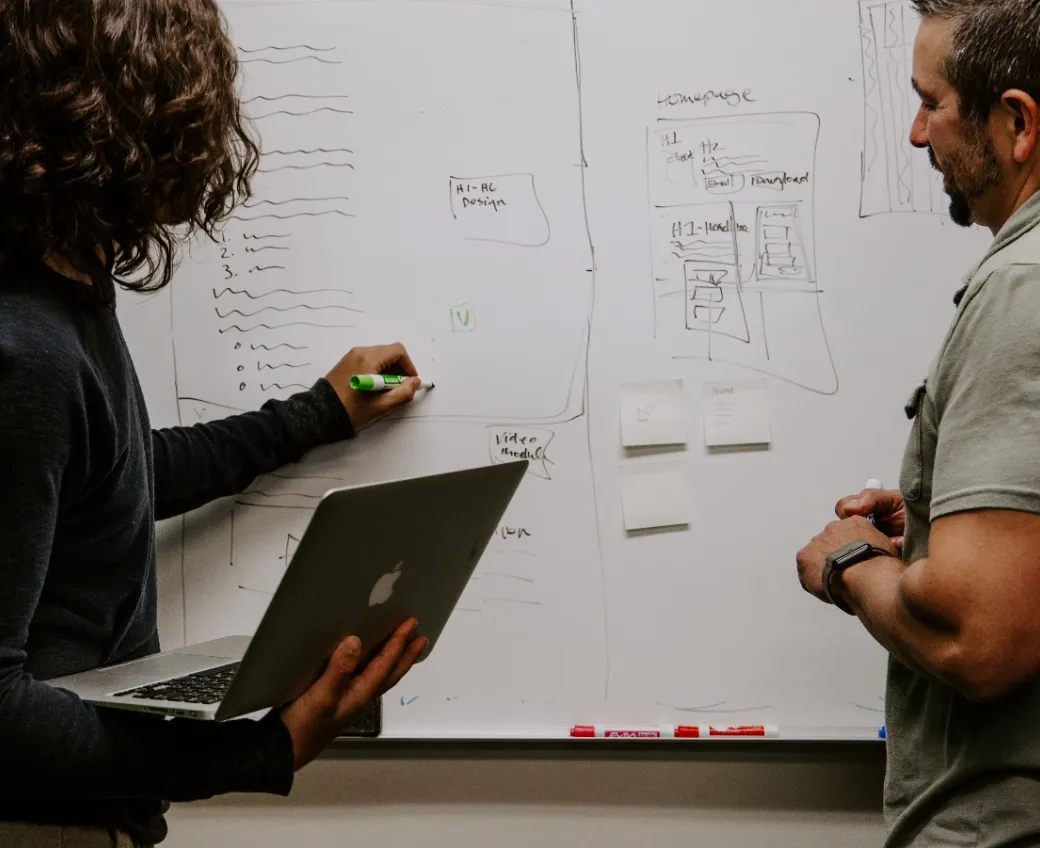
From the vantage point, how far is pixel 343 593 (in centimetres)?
84

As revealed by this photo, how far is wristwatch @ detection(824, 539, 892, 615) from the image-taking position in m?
0.95

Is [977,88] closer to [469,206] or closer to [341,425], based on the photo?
[469,206]

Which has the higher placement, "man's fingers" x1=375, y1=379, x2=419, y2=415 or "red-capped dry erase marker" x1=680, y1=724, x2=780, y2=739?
"man's fingers" x1=375, y1=379, x2=419, y2=415

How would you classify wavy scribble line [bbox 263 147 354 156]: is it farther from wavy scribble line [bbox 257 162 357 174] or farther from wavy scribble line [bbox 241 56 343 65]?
wavy scribble line [bbox 241 56 343 65]

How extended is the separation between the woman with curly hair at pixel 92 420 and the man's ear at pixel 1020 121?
74 cm

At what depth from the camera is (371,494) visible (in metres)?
0.77

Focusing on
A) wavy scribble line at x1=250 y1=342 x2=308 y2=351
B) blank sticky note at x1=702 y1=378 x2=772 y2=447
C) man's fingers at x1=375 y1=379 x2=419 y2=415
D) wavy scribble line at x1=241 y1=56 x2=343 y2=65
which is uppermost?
wavy scribble line at x1=241 y1=56 x2=343 y2=65

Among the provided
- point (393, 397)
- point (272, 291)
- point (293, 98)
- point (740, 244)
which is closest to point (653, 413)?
point (740, 244)

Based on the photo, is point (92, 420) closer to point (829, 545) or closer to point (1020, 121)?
point (829, 545)

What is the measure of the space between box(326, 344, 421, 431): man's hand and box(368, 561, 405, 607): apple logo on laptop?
1.82 ft

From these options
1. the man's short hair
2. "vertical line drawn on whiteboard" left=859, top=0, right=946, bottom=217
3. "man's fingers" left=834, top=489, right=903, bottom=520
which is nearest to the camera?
the man's short hair

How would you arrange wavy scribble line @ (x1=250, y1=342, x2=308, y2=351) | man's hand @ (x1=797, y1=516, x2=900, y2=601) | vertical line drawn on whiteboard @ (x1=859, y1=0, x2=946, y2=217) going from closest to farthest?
man's hand @ (x1=797, y1=516, x2=900, y2=601) → vertical line drawn on whiteboard @ (x1=859, y1=0, x2=946, y2=217) → wavy scribble line @ (x1=250, y1=342, x2=308, y2=351)

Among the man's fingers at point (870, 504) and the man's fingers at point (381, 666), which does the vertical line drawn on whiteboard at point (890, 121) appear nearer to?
the man's fingers at point (870, 504)

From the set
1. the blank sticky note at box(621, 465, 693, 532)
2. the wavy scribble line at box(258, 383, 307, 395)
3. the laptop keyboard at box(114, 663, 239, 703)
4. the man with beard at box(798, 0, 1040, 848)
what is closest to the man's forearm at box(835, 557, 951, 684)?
the man with beard at box(798, 0, 1040, 848)
